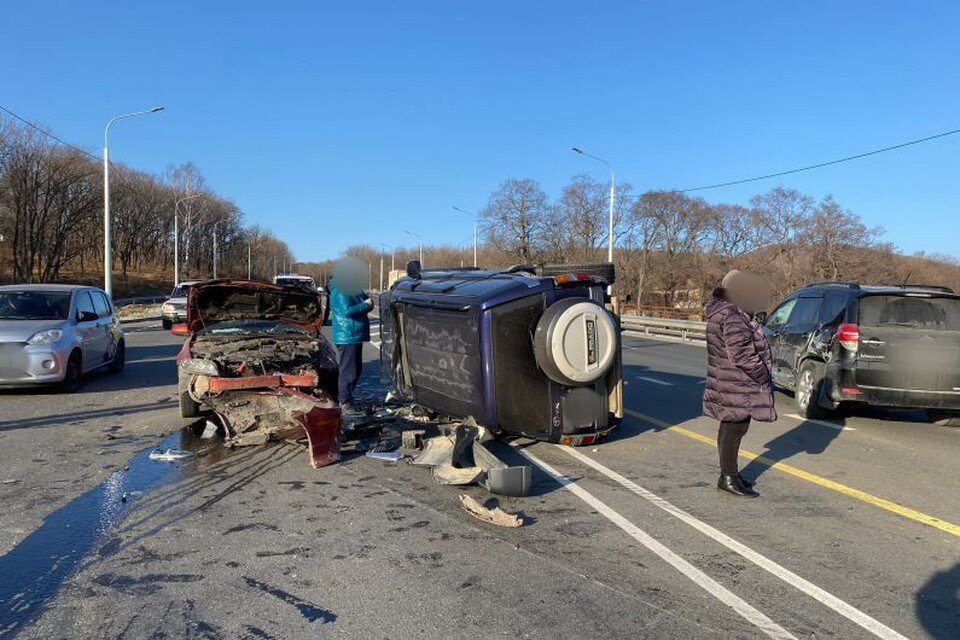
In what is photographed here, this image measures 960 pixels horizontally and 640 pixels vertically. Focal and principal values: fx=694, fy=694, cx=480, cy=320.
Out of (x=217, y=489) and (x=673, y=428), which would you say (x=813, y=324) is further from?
(x=217, y=489)

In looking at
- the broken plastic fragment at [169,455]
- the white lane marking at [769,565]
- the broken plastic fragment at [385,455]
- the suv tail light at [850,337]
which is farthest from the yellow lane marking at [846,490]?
the broken plastic fragment at [169,455]

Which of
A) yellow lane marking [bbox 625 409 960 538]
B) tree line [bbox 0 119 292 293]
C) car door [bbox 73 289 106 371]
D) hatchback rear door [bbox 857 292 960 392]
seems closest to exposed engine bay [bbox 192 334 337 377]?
car door [bbox 73 289 106 371]

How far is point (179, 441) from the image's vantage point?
7.16 meters

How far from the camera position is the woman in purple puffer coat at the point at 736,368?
545cm

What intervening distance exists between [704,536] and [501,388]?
2.23m


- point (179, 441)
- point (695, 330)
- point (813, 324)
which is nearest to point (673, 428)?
point (813, 324)

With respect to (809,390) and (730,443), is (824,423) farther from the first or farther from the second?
(730,443)

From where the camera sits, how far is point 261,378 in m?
6.83

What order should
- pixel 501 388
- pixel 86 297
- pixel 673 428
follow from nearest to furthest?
pixel 501 388
pixel 673 428
pixel 86 297

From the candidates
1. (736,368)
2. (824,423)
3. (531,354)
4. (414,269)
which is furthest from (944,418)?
(414,269)

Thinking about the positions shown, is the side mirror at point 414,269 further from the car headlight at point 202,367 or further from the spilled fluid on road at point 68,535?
the spilled fluid on road at point 68,535

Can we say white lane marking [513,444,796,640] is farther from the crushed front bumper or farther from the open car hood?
the open car hood

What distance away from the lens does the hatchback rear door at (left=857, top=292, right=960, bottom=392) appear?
8188mm

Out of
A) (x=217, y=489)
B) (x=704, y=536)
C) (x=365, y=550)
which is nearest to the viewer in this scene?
(x=365, y=550)
